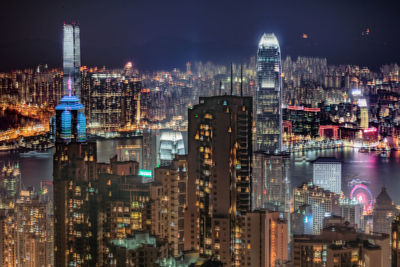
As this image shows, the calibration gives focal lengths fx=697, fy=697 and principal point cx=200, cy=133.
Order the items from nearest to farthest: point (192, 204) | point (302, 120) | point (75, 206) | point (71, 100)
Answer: point (192, 204), point (75, 206), point (71, 100), point (302, 120)

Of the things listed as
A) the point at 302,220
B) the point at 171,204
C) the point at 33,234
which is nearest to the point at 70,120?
the point at 33,234

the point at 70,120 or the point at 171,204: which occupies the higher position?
the point at 70,120

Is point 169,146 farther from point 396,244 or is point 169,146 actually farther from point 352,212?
point 396,244

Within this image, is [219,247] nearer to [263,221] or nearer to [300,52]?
[263,221]

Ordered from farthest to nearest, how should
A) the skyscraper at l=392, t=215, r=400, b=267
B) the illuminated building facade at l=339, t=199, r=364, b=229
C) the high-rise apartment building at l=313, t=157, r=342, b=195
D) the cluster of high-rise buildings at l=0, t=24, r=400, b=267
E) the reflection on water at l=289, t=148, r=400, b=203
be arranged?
1. the reflection on water at l=289, t=148, r=400, b=203
2. the high-rise apartment building at l=313, t=157, r=342, b=195
3. the illuminated building facade at l=339, t=199, r=364, b=229
4. the cluster of high-rise buildings at l=0, t=24, r=400, b=267
5. the skyscraper at l=392, t=215, r=400, b=267

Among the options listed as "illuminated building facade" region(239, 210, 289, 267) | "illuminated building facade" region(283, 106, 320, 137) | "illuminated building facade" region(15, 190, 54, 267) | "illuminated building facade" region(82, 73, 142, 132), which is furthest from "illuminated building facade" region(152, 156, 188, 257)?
"illuminated building facade" region(283, 106, 320, 137)

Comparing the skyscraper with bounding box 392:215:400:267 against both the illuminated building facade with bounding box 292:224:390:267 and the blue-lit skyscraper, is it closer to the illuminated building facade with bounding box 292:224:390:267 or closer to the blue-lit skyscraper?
the illuminated building facade with bounding box 292:224:390:267

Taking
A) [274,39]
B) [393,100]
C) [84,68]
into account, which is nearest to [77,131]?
[84,68]
